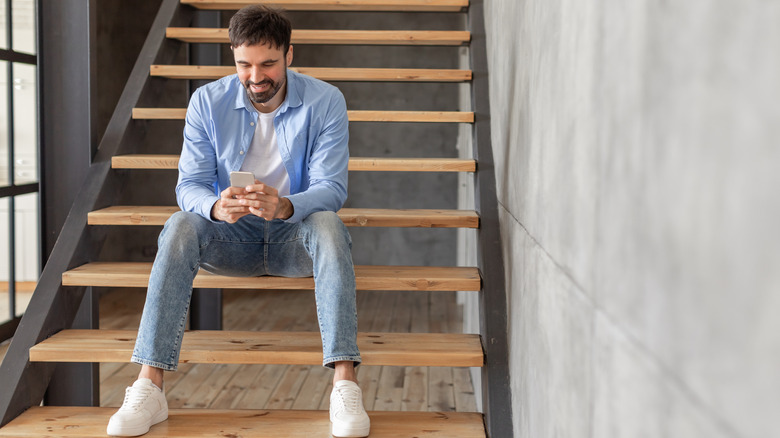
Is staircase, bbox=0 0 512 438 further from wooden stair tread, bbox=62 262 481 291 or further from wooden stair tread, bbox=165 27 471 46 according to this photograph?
wooden stair tread, bbox=165 27 471 46

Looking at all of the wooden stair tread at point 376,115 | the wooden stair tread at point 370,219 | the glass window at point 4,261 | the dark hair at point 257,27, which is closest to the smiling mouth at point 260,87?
the dark hair at point 257,27

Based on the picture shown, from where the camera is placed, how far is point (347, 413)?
180 cm

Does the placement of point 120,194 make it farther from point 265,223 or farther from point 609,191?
point 609,191

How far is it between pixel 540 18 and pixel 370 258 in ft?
16.6

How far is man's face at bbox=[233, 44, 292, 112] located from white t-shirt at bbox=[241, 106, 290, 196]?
85mm

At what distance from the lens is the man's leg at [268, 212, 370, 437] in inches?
71.3

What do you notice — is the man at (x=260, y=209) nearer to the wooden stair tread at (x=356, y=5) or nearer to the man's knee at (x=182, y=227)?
the man's knee at (x=182, y=227)

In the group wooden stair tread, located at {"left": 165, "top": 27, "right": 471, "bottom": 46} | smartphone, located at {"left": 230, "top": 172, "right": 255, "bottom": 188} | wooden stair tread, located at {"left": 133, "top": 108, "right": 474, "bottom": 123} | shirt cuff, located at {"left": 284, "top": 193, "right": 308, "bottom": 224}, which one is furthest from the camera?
wooden stair tread, located at {"left": 165, "top": 27, "right": 471, "bottom": 46}

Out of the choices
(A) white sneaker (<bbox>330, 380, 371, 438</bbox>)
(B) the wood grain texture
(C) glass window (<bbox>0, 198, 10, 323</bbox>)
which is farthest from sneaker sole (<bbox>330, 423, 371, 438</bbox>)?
(C) glass window (<bbox>0, 198, 10, 323</bbox>)

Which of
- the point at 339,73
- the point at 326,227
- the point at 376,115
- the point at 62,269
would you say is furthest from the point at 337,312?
the point at 339,73

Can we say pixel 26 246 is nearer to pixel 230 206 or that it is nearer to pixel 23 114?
pixel 23 114

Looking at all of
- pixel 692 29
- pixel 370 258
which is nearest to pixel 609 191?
pixel 692 29

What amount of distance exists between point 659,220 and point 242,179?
1.31 metres

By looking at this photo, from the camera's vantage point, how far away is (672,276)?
71 cm
